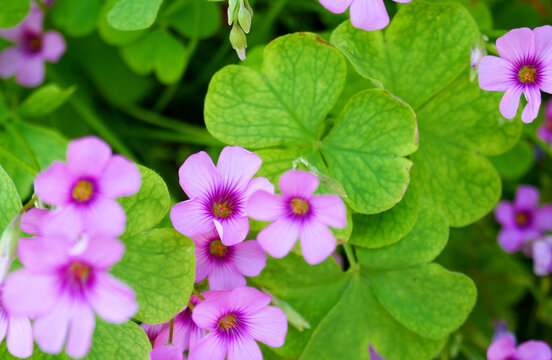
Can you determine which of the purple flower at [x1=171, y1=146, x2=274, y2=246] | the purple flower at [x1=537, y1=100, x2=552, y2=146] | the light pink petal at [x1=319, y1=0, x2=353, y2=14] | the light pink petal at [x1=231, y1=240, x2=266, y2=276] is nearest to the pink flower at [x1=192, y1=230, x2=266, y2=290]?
the light pink petal at [x1=231, y1=240, x2=266, y2=276]

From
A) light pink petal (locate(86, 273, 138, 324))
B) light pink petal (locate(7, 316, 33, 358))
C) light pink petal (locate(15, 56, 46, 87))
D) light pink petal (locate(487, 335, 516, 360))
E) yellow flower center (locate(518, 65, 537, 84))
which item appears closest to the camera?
light pink petal (locate(86, 273, 138, 324))

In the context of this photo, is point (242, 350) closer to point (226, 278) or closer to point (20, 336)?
point (226, 278)

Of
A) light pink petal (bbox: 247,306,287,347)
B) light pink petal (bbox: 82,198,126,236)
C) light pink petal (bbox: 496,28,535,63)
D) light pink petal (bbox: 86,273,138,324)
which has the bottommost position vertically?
light pink petal (bbox: 247,306,287,347)

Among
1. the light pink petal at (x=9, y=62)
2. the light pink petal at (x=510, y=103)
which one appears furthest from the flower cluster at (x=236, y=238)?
the light pink petal at (x=9, y=62)

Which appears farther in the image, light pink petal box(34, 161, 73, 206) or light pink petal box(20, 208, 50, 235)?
light pink petal box(20, 208, 50, 235)

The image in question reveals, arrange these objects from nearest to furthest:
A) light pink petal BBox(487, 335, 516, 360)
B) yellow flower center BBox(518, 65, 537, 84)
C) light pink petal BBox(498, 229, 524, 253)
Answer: yellow flower center BBox(518, 65, 537, 84), light pink petal BBox(487, 335, 516, 360), light pink petal BBox(498, 229, 524, 253)

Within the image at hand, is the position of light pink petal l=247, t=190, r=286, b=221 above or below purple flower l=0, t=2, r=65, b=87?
above

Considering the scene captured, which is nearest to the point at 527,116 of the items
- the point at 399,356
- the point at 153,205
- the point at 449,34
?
the point at 449,34

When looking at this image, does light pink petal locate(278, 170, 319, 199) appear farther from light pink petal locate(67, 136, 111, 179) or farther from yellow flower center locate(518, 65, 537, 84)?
yellow flower center locate(518, 65, 537, 84)

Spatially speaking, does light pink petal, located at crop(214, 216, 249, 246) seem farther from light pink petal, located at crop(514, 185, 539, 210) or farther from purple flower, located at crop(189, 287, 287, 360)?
light pink petal, located at crop(514, 185, 539, 210)
